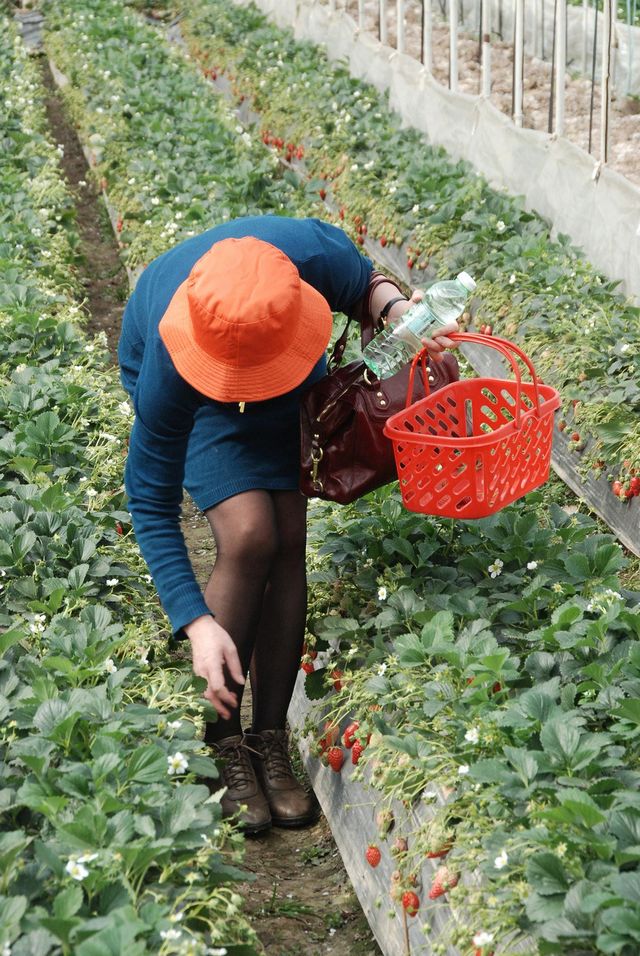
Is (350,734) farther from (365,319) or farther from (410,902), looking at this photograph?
(365,319)

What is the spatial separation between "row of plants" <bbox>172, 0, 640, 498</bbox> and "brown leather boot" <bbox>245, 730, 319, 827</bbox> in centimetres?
154

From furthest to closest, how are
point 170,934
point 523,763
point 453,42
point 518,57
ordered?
1. point 453,42
2. point 518,57
3. point 523,763
4. point 170,934

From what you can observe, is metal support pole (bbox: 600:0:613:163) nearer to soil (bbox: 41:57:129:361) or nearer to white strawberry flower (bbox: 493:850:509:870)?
soil (bbox: 41:57:129:361)

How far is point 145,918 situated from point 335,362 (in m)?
1.49

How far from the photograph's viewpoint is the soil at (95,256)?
683cm

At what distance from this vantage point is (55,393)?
4230 mm

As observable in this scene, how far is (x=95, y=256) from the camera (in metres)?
7.90

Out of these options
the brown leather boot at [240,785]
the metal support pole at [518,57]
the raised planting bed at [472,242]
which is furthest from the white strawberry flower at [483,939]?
the metal support pole at [518,57]

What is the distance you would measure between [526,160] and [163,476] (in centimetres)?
428

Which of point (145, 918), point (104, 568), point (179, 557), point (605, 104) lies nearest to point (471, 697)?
point (179, 557)

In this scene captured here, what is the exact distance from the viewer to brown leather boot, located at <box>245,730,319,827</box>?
3064mm

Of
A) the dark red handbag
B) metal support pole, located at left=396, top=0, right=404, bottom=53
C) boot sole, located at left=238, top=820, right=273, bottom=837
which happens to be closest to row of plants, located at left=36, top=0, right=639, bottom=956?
boot sole, located at left=238, top=820, right=273, bottom=837

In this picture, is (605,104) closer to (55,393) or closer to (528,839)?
(55,393)

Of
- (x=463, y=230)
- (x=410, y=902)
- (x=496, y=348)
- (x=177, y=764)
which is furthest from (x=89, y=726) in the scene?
(x=463, y=230)
